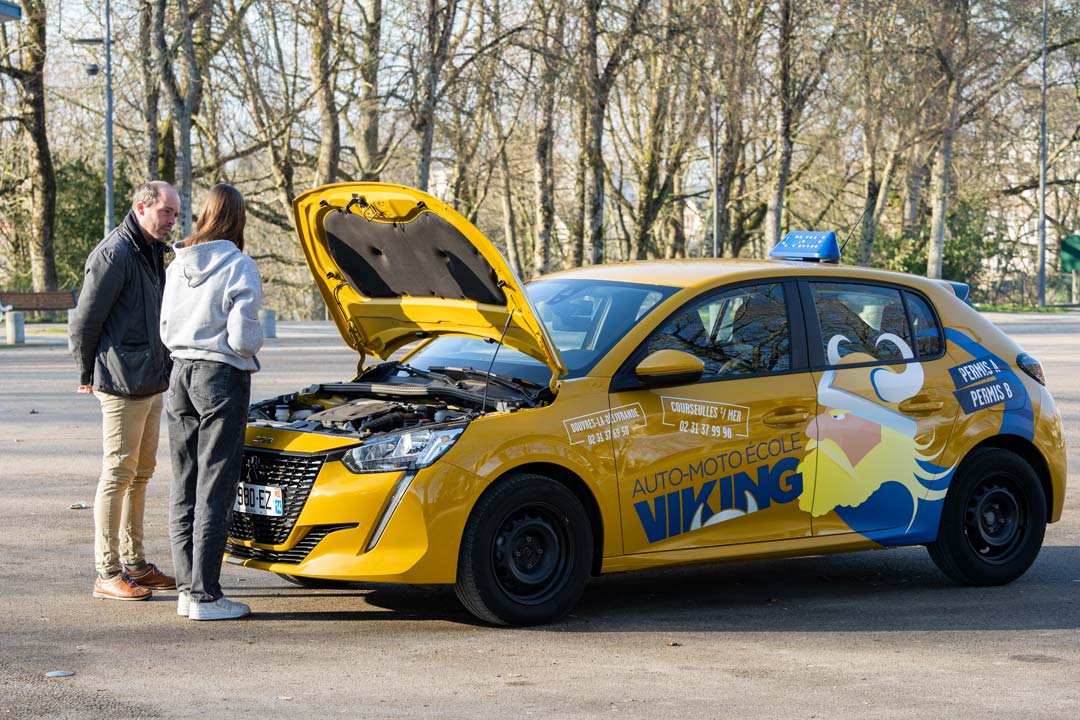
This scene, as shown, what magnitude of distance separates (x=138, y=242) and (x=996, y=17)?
4208 centimetres

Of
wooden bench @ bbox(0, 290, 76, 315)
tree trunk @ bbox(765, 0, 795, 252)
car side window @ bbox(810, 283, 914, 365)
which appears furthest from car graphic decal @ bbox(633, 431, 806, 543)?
tree trunk @ bbox(765, 0, 795, 252)

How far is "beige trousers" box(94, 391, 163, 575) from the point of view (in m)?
6.82

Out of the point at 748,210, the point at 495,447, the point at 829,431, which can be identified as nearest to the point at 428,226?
the point at 495,447

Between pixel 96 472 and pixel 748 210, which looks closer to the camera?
pixel 96 472

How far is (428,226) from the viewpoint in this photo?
6.68 m

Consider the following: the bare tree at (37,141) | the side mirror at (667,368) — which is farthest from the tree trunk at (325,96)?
the side mirror at (667,368)

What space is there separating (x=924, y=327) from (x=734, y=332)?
47.7 inches

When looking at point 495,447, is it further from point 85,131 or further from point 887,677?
point 85,131

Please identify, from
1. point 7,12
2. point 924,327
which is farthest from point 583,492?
point 7,12

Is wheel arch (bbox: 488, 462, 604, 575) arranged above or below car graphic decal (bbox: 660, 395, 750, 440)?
below

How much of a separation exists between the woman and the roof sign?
3008 millimetres

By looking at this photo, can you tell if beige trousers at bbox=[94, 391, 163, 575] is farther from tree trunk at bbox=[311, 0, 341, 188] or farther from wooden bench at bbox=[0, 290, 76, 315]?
tree trunk at bbox=[311, 0, 341, 188]

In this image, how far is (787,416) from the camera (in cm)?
697

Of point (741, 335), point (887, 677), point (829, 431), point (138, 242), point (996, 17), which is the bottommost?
point (887, 677)
